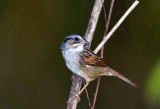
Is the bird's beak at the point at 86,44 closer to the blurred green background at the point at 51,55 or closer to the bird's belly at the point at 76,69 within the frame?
the bird's belly at the point at 76,69

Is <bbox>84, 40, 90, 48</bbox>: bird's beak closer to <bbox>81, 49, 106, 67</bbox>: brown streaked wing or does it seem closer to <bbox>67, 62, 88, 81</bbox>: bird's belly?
<bbox>81, 49, 106, 67</bbox>: brown streaked wing

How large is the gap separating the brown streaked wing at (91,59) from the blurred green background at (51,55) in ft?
2.07

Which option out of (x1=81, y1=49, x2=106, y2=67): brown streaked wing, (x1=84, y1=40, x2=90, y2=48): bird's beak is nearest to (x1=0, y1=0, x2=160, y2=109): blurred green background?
(x1=81, y1=49, x2=106, y2=67): brown streaked wing

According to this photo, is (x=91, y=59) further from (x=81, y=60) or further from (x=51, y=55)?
(x=51, y=55)

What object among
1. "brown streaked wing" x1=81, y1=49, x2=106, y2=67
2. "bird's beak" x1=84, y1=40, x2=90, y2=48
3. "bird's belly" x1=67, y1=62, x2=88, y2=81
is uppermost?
"bird's beak" x1=84, y1=40, x2=90, y2=48

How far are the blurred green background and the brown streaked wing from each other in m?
0.63

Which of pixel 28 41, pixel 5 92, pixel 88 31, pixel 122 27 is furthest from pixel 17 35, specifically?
pixel 88 31

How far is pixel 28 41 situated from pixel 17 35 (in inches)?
4.7

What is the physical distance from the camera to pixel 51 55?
18.8 ft

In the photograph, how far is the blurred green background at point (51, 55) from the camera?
5.47 m

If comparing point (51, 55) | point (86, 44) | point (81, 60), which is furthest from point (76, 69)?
point (51, 55)

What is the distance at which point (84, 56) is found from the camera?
466 cm

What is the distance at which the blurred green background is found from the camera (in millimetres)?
5469

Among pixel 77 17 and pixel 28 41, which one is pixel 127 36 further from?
pixel 28 41
